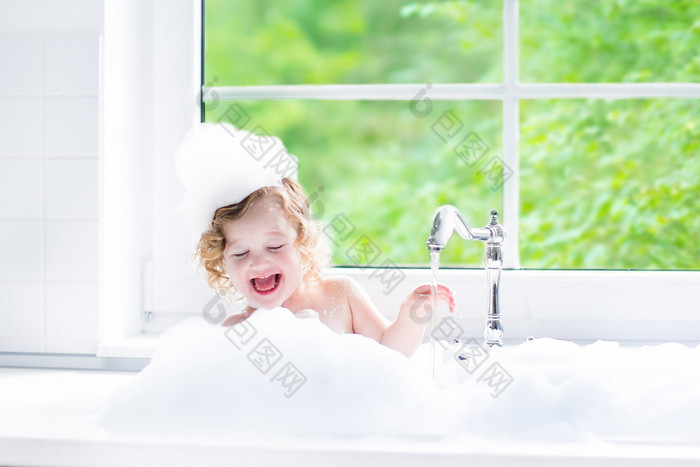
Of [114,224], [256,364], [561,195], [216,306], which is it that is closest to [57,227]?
[114,224]

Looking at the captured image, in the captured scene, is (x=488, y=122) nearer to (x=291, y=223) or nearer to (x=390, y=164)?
(x=390, y=164)

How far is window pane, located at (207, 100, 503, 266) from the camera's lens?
4.08 m

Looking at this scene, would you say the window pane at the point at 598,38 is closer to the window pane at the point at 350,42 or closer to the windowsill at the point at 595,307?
the window pane at the point at 350,42

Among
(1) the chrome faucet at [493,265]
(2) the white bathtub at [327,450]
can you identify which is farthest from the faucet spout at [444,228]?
(2) the white bathtub at [327,450]

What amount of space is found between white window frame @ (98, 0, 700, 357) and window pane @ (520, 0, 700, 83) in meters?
2.83

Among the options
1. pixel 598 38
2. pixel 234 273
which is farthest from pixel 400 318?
pixel 598 38

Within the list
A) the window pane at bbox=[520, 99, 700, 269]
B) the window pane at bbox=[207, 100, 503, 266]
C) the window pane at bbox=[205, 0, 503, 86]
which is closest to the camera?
the window pane at bbox=[520, 99, 700, 269]

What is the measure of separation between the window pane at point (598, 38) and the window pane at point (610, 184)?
258mm

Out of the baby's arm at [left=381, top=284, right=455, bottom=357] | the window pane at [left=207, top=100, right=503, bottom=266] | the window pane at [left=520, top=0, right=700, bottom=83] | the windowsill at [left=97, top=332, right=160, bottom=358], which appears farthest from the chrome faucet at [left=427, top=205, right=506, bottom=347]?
the window pane at [left=520, top=0, right=700, bottom=83]

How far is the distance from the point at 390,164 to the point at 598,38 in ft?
4.92

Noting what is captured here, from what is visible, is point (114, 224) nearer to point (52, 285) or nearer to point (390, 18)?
point (52, 285)

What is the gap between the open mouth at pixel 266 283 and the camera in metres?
1.18

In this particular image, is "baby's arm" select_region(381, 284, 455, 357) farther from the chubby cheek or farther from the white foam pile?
the chubby cheek

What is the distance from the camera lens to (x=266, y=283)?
119cm
